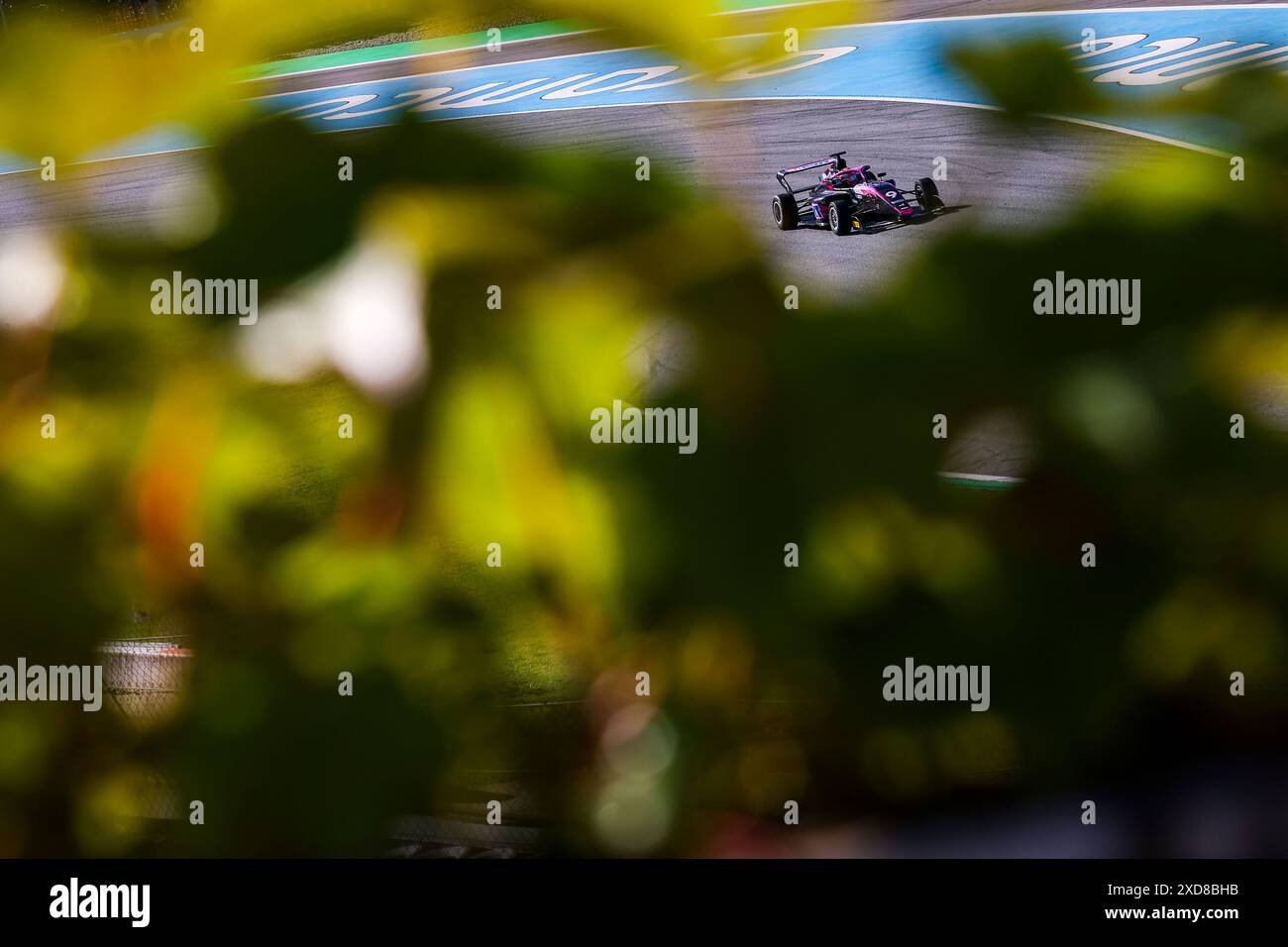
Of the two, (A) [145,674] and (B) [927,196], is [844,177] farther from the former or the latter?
(A) [145,674]

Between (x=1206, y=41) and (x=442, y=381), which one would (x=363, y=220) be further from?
(x=1206, y=41)

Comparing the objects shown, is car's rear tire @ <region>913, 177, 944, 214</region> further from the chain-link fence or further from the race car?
the chain-link fence

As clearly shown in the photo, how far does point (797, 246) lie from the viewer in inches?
5.6

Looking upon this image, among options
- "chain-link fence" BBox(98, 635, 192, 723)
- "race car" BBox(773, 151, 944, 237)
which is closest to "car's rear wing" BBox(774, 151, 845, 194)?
"race car" BBox(773, 151, 944, 237)

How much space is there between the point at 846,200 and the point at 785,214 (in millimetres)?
13

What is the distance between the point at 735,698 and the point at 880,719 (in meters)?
0.02

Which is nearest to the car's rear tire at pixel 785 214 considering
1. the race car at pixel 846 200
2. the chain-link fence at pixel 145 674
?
the race car at pixel 846 200

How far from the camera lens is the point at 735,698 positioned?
0.14 meters

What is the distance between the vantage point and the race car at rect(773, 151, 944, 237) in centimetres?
14

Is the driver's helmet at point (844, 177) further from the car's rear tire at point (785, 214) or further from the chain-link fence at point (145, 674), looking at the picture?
the chain-link fence at point (145, 674)

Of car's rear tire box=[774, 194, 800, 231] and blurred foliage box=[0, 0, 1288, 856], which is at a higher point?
car's rear tire box=[774, 194, 800, 231]

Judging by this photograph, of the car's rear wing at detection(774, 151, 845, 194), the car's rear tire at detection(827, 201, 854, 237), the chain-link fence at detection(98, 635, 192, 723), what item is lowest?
the chain-link fence at detection(98, 635, 192, 723)
